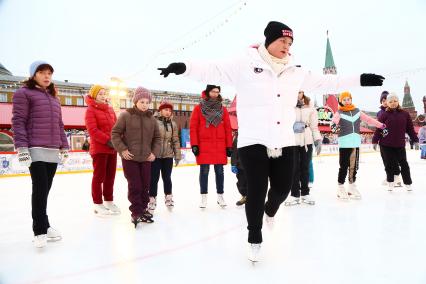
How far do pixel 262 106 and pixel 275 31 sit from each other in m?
0.53

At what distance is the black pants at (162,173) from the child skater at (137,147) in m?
0.58

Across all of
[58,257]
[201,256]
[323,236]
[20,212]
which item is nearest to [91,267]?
[58,257]

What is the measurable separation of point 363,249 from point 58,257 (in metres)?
2.27

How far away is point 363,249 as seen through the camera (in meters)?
2.32

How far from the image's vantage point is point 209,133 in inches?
155

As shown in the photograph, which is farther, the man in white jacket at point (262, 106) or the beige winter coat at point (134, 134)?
the beige winter coat at point (134, 134)

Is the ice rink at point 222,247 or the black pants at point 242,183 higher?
the black pants at point 242,183

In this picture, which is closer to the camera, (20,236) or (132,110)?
(20,236)

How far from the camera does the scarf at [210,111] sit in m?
3.89

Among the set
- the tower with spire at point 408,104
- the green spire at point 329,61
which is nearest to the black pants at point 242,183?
the green spire at point 329,61

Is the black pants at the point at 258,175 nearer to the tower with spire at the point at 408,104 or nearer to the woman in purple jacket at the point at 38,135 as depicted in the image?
the woman in purple jacket at the point at 38,135

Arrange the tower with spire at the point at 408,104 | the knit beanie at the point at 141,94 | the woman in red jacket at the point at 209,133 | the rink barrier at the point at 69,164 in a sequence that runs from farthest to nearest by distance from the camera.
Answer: the tower with spire at the point at 408,104, the rink barrier at the point at 69,164, the woman in red jacket at the point at 209,133, the knit beanie at the point at 141,94

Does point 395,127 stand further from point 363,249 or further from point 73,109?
point 73,109

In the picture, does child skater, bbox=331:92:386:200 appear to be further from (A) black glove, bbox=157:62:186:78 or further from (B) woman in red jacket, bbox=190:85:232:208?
(A) black glove, bbox=157:62:186:78
